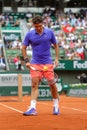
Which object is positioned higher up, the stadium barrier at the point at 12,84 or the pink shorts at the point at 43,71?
the pink shorts at the point at 43,71

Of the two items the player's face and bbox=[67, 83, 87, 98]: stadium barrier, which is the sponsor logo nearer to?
bbox=[67, 83, 87, 98]: stadium barrier

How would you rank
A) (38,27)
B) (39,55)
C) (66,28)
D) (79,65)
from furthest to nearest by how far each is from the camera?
1. (66,28)
2. (79,65)
3. (39,55)
4. (38,27)

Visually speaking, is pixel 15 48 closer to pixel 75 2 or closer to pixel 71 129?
pixel 75 2

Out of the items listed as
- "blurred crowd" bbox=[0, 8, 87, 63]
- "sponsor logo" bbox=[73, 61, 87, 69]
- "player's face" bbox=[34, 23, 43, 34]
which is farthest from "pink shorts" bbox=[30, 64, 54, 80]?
"blurred crowd" bbox=[0, 8, 87, 63]

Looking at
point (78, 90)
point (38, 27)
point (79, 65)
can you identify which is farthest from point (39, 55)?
point (79, 65)

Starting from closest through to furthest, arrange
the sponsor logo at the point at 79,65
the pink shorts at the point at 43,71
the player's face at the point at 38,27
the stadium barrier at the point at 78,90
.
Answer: the player's face at the point at 38,27, the pink shorts at the point at 43,71, the stadium barrier at the point at 78,90, the sponsor logo at the point at 79,65

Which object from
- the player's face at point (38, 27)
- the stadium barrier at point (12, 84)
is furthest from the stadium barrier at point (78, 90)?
the player's face at point (38, 27)

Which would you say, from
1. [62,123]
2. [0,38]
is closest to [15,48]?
[0,38]

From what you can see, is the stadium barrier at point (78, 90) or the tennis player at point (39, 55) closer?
the tennis player at point (39, 55)

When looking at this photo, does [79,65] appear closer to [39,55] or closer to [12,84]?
[12,84]

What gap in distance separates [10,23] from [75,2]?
1079cm

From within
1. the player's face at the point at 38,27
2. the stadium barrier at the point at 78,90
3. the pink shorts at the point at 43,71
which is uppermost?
the player's face at the point at 38,27

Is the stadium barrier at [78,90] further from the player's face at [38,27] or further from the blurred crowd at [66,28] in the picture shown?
the player's face at [38,27]

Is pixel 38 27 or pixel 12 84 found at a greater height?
pixel 38 27
